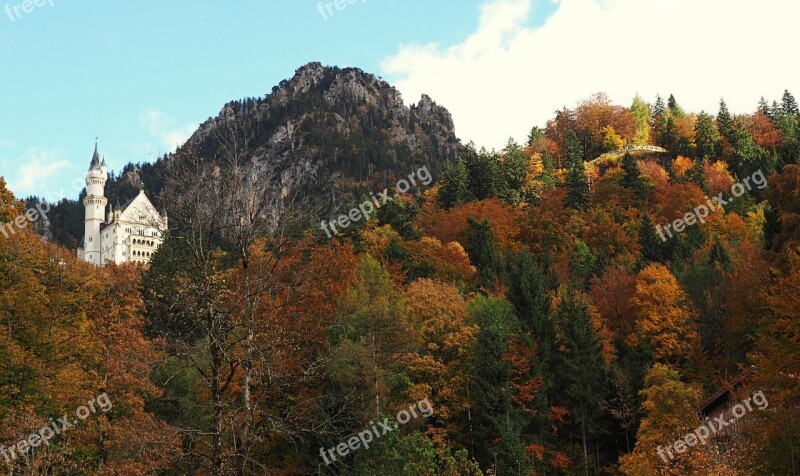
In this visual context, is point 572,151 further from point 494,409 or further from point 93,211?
point 93,211

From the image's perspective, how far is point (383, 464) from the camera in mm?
28984

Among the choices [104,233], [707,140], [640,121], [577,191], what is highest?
[104,233]

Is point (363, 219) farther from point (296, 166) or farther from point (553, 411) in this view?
point (296, 166)

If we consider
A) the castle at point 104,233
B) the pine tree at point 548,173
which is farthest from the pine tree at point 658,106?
the castle at point 104,233

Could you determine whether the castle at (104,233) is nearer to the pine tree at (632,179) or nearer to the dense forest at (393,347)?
the pine tree at (632,179)

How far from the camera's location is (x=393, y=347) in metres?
37.3

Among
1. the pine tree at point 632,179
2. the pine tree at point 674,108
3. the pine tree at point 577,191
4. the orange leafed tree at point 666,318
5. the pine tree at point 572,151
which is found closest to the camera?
the orange leafed tree at point 666,318

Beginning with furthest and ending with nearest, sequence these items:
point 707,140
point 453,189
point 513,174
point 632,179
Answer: point 707,140 → point 513,174 → point 453,189 → point 632,179

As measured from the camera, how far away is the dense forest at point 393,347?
→ 47.6 feet

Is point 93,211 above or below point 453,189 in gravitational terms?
above

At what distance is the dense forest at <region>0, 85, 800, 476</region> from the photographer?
1451cm

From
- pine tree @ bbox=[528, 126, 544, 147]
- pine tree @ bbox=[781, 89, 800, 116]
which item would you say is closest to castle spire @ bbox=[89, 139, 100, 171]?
pine tree @ bbox=[528, 126, 544, 147]

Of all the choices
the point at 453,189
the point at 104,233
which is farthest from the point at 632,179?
the point at 104,233

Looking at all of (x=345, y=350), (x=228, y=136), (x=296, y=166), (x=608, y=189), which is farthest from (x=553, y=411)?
(x=296, y=166)
